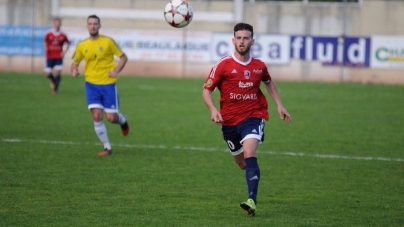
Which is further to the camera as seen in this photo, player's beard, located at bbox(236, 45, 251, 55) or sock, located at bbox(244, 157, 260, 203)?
player's beard, located at bbox(236, 45, 251, 55)

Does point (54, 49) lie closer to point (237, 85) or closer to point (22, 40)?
point (22, 40)

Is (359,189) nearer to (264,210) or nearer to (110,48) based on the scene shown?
(264,210)

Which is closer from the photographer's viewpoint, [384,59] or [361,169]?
[361,169]

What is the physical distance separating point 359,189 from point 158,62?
25.2 m

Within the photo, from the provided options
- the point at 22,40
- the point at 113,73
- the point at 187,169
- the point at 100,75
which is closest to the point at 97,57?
the point at 100,75

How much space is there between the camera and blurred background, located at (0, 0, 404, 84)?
33.8 meters

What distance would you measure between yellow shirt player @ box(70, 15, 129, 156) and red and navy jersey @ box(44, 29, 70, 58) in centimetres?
1308

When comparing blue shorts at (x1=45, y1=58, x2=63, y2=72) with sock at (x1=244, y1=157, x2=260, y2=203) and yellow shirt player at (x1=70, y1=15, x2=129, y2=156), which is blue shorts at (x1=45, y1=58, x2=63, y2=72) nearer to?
yellow shirt player at (x1=70, y1=15, x2=129, y2=156)

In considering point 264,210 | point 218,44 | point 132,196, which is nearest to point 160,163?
point 132,196

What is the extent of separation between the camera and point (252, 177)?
8453mm

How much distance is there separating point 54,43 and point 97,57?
13290mm

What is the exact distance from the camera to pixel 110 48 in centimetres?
1338

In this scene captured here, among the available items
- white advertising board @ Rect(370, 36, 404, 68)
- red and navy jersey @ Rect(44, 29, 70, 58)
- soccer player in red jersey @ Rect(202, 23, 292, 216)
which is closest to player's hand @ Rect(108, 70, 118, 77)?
soccer player in red jersey @ Rect(202, 23, 292, 216)

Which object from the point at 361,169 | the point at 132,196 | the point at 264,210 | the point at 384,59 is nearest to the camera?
the point at 264,210
